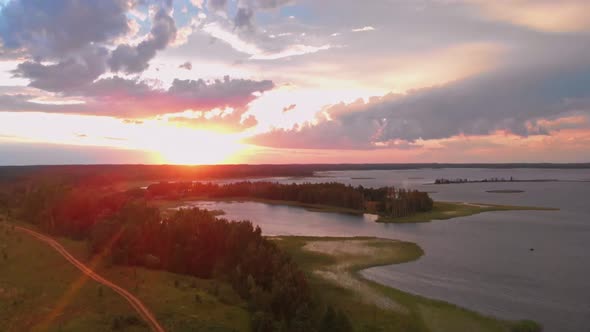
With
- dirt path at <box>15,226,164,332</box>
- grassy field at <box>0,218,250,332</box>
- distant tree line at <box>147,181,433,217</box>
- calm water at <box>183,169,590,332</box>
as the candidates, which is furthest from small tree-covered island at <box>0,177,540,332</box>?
distant tree line at <box>147,181,433,217</box>

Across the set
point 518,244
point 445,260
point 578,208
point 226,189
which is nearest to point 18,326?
point 445,260

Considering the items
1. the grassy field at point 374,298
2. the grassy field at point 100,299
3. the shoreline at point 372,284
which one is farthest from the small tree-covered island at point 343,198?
the grassy field at point 100,299

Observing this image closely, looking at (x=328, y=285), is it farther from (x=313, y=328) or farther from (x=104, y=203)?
(x=104, y=203)

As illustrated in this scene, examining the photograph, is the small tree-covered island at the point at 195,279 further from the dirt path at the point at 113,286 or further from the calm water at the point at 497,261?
the calm water at the point at 497,261

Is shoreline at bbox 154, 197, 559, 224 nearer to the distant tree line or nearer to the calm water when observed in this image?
the distant tree line

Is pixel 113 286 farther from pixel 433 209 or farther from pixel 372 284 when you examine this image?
pixel 433 209

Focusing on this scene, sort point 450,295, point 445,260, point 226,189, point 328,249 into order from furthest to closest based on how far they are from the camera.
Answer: point 226,189 → point 328,249 → point 445,260 → point 450,295

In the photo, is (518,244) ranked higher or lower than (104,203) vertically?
lower
